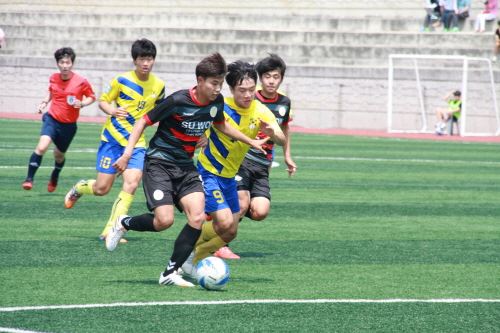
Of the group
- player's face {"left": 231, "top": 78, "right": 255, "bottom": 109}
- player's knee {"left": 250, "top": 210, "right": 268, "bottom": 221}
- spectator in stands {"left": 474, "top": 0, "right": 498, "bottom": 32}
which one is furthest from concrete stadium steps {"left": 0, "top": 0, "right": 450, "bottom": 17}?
player's face {"left": 231, "top": 78, "right": 255, "bottom": 109}

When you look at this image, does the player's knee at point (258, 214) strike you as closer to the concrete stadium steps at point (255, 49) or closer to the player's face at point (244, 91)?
the player's face at point (244, 91)

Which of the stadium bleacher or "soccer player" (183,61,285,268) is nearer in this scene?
"soccer player" (183,61,285,268)

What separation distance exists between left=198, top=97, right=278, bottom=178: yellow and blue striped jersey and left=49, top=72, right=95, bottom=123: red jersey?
19.3 feet

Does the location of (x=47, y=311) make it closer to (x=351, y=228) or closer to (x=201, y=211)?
(x=201, y=211)

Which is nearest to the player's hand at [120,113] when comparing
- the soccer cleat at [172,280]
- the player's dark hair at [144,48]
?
the player's dark hair at [144,48]

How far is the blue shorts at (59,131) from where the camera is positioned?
15.4 meters

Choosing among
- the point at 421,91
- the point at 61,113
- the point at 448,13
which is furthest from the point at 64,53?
the point at 448,13

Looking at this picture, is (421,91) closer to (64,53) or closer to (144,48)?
(64,53)

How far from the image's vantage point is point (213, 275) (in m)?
8.44

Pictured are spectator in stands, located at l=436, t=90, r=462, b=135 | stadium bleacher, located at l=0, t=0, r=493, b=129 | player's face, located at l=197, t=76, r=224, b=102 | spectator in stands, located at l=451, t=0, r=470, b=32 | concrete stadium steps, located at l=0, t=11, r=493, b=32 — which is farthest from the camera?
concrete stadium steps, located at l=0, t=11, r=493, b=32

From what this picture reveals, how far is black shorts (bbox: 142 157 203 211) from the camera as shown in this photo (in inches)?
352

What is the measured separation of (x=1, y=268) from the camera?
30.4 ft

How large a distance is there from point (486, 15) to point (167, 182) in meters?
30.6

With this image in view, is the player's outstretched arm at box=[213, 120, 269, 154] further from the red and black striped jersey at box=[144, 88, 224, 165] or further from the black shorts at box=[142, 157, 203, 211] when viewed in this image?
the black shorts at box=[142, 157, 203, 211]
